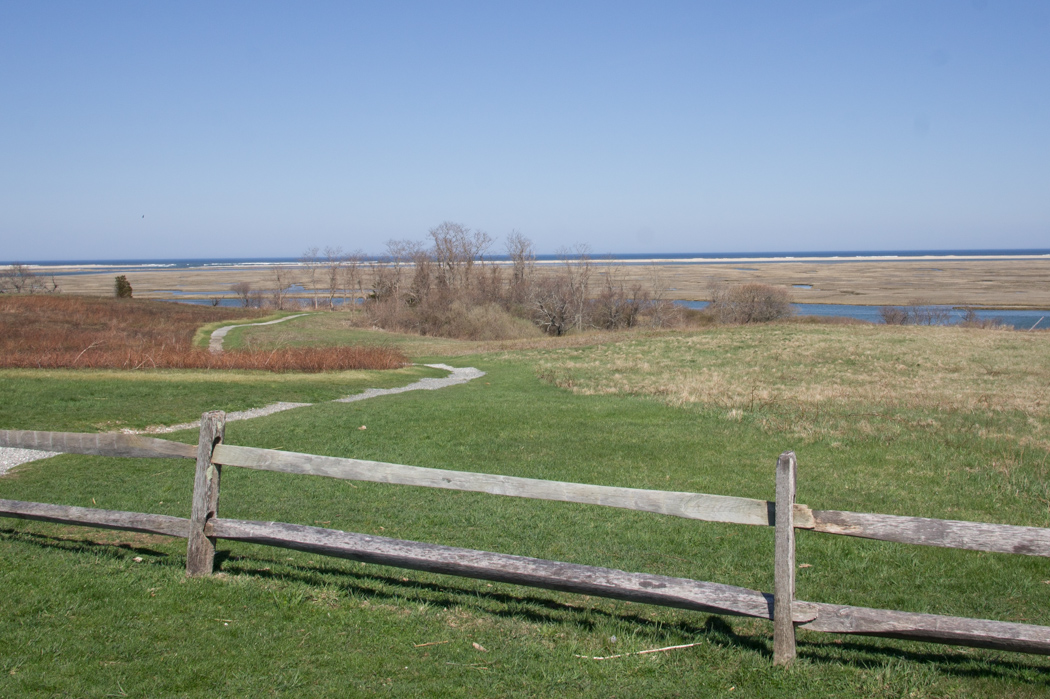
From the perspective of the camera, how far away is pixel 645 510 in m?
4.73

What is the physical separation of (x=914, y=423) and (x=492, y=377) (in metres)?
16.1

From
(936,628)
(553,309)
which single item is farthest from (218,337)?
(936,628)

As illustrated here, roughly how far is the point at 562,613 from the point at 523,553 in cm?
228

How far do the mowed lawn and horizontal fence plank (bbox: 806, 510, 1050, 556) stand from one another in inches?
33.7

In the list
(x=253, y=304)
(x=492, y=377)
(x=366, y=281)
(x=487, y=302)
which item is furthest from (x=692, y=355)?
(x=366, y=281)

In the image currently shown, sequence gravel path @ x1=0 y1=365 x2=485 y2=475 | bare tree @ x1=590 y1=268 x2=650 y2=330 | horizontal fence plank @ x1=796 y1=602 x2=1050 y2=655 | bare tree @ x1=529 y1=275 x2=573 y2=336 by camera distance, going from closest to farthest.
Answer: horizontal fence plank @ x1=796 y1=602 x2=1050 y2=655 < gravel path @ x1=0 y1=365 x2=485 y2=475 < bare tree @ x1=529 y1=275 x2=573 y2=336 < bare tree @ x1=590 y1=268 x2=650 y2=330

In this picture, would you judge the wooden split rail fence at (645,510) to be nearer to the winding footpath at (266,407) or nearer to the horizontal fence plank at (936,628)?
the horizontal fence plank at (936,628)

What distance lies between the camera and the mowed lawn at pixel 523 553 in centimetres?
440

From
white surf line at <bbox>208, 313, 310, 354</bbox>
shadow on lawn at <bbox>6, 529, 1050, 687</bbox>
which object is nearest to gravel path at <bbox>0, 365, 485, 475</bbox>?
white surf line at <bbox>208, 313, 310, 354</bbox>

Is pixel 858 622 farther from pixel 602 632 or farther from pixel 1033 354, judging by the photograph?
pixel 1033 354

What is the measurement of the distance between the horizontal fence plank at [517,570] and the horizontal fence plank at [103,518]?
45 cm

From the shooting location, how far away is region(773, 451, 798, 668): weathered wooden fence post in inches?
169

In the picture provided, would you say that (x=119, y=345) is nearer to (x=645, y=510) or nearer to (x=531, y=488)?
(x=531, y=488)

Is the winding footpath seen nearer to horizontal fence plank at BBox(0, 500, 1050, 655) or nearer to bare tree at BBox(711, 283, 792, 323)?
horizontal fence plank at BBox(0, 500, 1050, 655)
